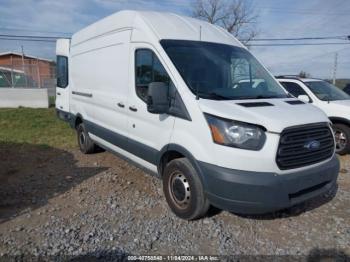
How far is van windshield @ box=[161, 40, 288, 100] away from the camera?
3.90 m

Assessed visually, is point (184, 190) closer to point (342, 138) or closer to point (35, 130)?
point (342, 138)

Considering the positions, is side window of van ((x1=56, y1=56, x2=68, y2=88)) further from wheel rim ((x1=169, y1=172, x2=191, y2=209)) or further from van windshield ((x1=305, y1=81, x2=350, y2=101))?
van windshield ((x1=305, y1=81, x2=350, y2=101))

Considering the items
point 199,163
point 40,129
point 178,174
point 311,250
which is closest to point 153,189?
point 178,174

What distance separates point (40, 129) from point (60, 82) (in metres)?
2.53

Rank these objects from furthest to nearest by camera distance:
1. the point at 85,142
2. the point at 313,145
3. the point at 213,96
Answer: the point at 85,142, the point at 213,96, the point at 313,145

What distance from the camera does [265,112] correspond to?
3439 millimetres

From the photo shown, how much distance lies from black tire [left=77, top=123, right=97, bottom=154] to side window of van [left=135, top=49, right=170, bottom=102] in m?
2.68

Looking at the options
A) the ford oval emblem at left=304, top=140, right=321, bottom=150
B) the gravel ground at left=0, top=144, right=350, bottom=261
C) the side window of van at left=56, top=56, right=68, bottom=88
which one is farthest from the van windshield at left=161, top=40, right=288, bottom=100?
the side window of van at left=56, top=56, right=68, bottom=88

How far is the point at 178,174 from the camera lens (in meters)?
4.02

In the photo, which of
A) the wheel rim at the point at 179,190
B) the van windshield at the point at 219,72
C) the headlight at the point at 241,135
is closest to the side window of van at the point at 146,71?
the van windshield at the point at 219,72

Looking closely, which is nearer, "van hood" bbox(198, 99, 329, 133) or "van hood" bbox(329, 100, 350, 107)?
"van hood" bbox(198, 99, 329, 133)

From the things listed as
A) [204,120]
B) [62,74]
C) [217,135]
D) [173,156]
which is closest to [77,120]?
[62,74]

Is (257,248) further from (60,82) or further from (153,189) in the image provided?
(60,82)

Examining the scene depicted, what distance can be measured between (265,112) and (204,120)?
678mm
